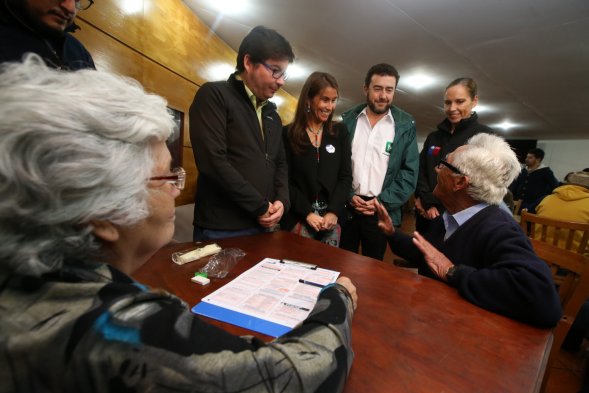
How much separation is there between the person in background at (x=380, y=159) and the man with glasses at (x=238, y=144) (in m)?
0.76

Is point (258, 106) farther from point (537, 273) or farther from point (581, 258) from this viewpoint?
point (581, 258)

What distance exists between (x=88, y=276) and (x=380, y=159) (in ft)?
6.98

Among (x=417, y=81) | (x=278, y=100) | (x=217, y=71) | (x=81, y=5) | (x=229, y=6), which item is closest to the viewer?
(x=81, y=5)

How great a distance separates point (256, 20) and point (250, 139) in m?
2.51

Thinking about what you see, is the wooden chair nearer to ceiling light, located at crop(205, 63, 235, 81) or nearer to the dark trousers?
the dark trousers

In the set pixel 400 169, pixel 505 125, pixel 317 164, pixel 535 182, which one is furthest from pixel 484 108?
pixel 317 164

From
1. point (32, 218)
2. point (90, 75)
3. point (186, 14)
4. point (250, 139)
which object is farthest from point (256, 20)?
point (32, 218)

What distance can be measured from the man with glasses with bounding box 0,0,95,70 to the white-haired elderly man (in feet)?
5.38

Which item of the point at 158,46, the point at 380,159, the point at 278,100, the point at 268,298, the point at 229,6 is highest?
the point at 229,6

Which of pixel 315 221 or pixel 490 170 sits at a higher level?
pixel 490 170

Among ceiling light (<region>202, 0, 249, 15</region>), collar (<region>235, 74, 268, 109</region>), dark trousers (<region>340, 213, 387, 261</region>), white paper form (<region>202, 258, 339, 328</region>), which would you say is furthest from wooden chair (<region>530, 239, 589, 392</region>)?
ceiling light (<region>202, 0, 249, 15</region>)

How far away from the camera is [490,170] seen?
4.23 ft

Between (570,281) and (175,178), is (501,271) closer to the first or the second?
(570,281)

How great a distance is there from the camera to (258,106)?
178 centimetres
